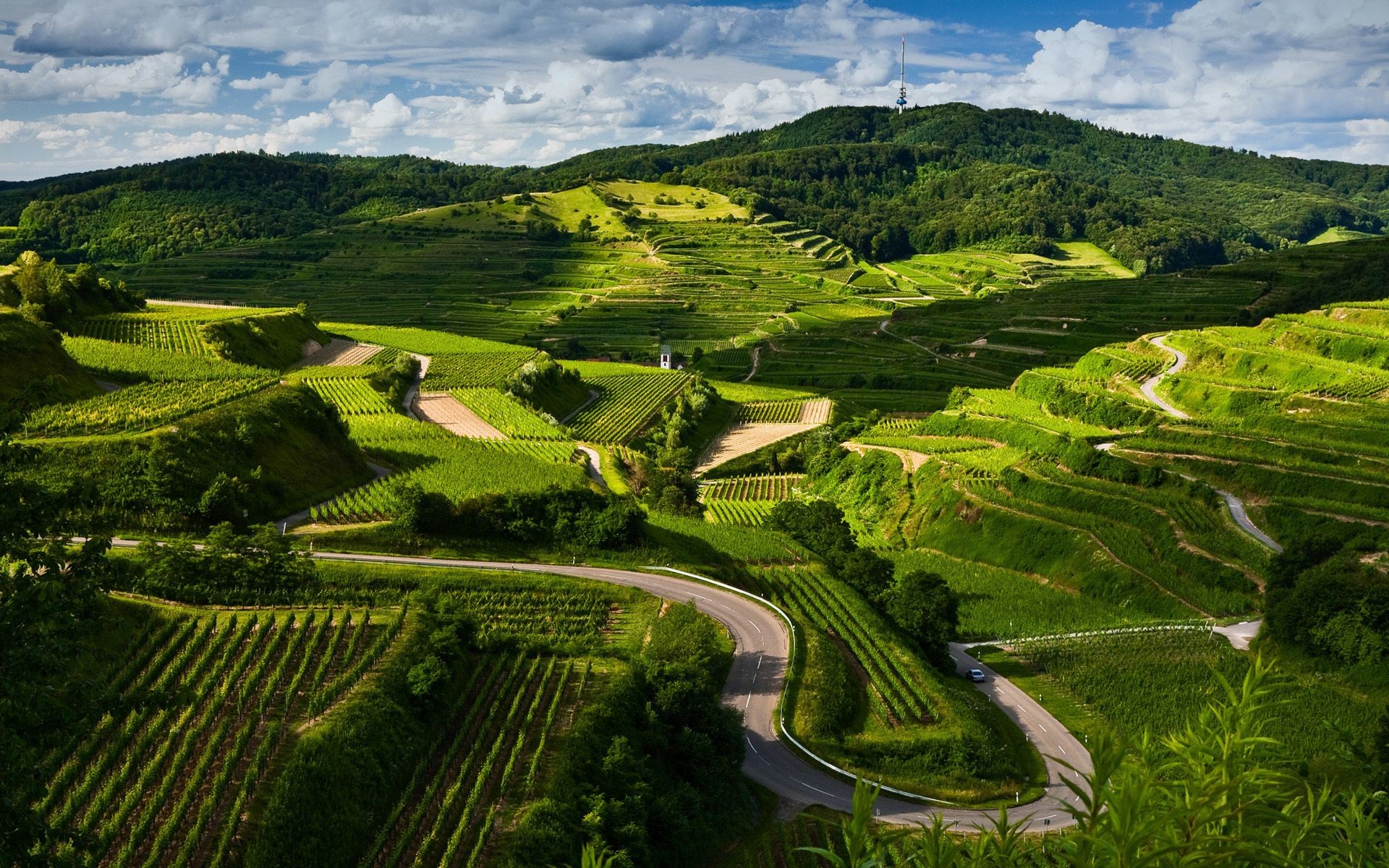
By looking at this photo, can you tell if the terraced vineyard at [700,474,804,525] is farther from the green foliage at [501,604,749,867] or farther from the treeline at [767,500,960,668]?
the green foliage at [501,604,749,867]

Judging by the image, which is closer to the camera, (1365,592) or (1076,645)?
(1365,592)

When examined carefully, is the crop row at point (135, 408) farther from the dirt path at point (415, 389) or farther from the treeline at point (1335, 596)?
the treeline at point (1335, 596)

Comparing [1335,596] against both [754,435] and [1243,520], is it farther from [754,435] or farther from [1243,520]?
[754,435]

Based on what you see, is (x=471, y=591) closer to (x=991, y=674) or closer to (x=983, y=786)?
(x=983, y=786)

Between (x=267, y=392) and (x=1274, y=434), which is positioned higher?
(x=267, y=392)

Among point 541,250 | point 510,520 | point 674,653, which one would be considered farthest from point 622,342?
point 674,653

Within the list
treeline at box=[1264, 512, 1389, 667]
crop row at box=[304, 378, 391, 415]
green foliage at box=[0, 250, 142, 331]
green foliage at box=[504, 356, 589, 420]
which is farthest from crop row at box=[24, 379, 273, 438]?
treeline at box=[1264, 512, 1389, 667]

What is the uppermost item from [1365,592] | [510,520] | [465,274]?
[465,274]

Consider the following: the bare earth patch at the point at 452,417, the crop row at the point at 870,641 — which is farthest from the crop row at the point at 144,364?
the crop row at the point at 870,641
